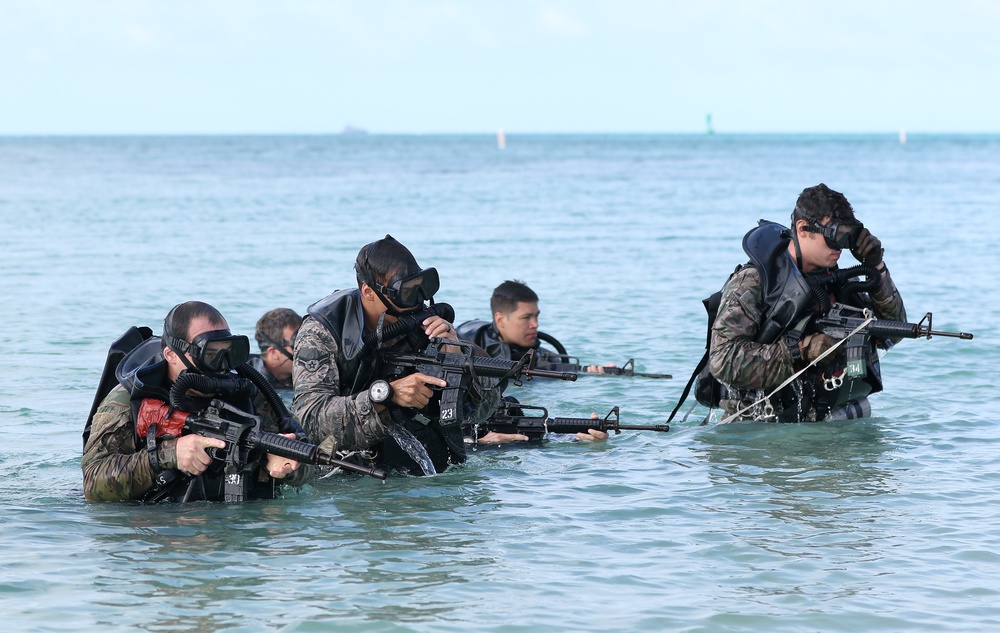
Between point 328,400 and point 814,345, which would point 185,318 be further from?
point 814,345

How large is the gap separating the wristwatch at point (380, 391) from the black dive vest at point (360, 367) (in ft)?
0.91

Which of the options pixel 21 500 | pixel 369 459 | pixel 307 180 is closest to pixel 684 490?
pixel 369 459

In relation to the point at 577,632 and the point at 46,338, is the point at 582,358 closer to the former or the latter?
the point at 46,338

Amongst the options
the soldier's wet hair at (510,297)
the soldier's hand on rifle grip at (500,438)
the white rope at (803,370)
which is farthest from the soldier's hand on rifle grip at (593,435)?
the soldier's wet hair at (510,297)

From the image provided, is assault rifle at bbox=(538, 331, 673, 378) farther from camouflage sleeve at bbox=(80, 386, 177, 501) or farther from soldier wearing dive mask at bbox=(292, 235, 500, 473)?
camouflage sleeve at bbox=(80, 386, 177, 501)

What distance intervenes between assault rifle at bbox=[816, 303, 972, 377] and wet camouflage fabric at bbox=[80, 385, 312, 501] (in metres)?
4.06

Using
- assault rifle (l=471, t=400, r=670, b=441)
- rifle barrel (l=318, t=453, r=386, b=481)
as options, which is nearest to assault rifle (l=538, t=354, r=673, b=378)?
assault rifle (l=471, t=400, r=670, b=441)

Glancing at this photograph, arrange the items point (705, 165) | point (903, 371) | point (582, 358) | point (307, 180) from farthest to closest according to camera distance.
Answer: point (705, 165) → point (307, 180) → point (582, 358) → point (903, 371)

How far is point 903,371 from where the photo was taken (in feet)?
38.3

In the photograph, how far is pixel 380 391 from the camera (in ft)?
20.3

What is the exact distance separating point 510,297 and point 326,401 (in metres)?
3.15

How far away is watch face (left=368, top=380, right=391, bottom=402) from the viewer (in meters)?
6.18

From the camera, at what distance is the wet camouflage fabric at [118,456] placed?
19.1 ft

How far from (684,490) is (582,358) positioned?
18.8ft
